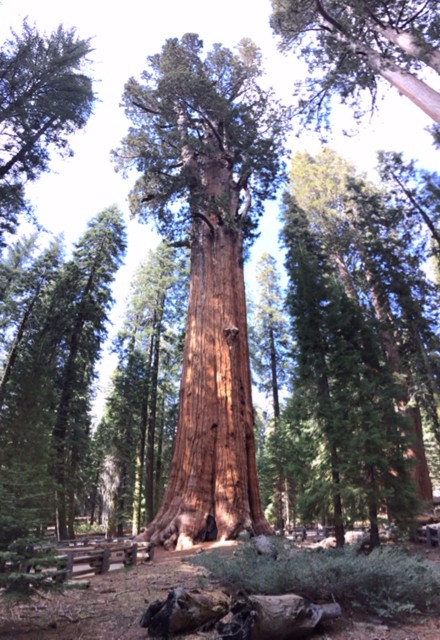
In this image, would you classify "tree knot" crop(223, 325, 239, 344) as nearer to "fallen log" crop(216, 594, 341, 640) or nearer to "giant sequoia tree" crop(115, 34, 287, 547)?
"giant sequoia tree" crop(115, 34, 287, 547)

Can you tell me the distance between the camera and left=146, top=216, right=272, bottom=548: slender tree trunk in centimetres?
847

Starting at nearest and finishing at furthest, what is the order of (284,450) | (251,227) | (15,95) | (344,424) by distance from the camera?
1. (344,424)
2. (15,95)
3. (251,227)
4. (284,450)

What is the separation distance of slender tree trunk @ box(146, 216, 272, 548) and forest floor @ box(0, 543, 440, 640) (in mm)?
3403

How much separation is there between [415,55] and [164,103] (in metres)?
8.12

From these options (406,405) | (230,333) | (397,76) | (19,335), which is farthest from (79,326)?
(397,76)

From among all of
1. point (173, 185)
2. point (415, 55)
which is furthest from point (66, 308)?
point (415, 55)

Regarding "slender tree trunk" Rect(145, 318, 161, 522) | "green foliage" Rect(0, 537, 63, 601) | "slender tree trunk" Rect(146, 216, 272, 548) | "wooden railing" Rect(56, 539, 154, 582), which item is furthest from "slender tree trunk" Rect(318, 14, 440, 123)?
"slender tree trunk" Rect(145, 318, 161, 522)

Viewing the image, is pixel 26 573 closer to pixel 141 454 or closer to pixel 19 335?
pixel 141 454

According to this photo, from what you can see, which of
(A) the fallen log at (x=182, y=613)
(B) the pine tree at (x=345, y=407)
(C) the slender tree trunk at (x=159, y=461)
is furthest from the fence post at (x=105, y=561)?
(C) the slender tree trunk at (x=159, y=461)

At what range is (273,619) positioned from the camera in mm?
3031

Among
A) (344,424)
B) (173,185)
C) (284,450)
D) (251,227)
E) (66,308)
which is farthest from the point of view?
(284,450)

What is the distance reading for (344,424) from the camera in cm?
905

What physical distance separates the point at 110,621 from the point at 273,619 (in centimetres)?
172

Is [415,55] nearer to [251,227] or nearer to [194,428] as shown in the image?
[251,227]
